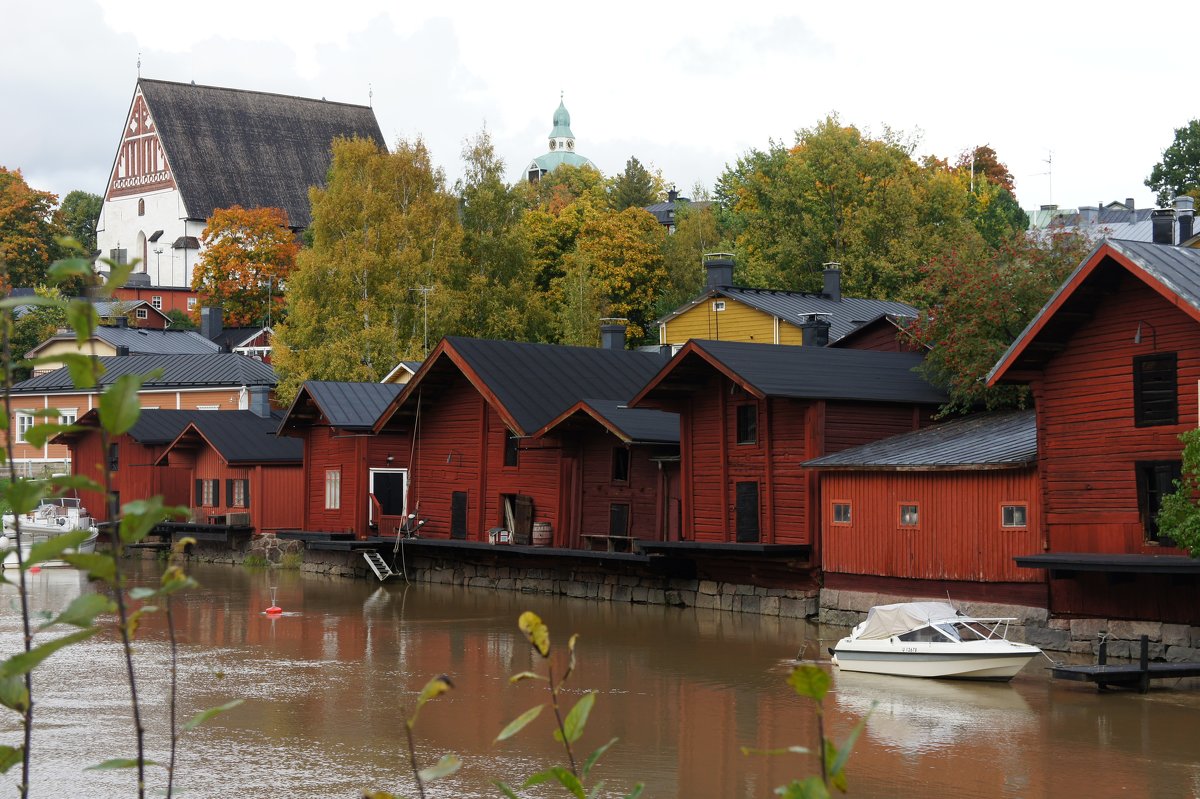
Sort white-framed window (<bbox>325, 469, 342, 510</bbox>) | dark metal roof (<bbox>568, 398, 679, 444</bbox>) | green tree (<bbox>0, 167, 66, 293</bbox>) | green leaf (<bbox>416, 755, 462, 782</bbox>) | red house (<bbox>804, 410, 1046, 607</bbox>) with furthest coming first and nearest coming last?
1. green tree (<bbox>0, 167, 66, 293</bbox>)
2. white-framed window (<bbox>325, 469, 342, 510</bbox>)
3. dark metal roof (<bbox>568, 398, 679, 444</bbox>)
4. red house (<bbox>804, 410, 1046, 607</bbox>)
5. green leaf (<bbox>416, 755, 462, 782</bbox>)

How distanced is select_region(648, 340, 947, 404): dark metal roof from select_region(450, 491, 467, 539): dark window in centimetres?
1157

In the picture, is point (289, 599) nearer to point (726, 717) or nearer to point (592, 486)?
point (592, 486)

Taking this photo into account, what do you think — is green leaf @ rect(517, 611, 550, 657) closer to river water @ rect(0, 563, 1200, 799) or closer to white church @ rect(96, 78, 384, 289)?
river water @ rect(0, 563, 1200, 799)

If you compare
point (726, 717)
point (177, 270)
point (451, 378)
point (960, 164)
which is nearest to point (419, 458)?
point (451, 378)

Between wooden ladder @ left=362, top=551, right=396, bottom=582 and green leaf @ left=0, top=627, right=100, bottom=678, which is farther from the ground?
green leaf @ left=0, top=627, right=100, bottom=678

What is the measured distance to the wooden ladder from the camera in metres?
46.4

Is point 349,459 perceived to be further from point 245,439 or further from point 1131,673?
point 1131,673

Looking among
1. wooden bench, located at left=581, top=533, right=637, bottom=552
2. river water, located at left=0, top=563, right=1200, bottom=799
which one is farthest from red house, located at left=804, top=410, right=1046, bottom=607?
wooden bench, located at left=581, top=533, right=637, bottom=552

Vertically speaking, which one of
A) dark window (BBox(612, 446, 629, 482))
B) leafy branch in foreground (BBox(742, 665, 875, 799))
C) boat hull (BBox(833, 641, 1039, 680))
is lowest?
boat hull (BBox(833, 641, 1039, 680))

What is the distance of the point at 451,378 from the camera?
46500mm

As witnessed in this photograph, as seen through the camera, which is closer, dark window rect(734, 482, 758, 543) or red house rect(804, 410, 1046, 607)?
red house rect(804, 410, 1046, 607)

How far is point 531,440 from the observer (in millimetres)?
43219

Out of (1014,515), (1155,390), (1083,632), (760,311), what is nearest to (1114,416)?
(1155,390)

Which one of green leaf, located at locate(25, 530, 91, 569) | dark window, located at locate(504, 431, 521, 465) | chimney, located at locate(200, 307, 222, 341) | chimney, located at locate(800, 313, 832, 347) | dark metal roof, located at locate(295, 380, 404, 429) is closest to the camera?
green leaf, located at locate(25, 530, 91, 569)
